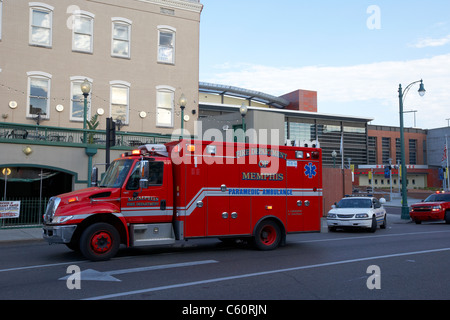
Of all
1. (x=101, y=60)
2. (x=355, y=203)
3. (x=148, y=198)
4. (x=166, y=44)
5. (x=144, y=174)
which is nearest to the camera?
(x=144, y=174)

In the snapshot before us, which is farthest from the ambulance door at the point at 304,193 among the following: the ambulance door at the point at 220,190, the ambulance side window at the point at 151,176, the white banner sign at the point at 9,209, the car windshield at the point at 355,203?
the white banner sign at the point at 9,209

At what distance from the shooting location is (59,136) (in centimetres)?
1833

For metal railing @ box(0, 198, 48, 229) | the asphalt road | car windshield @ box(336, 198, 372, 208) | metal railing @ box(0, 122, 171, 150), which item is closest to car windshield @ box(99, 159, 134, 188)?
the asphalt road

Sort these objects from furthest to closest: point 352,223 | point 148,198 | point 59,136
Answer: point 59,136 → point 352,223 → point 148,198

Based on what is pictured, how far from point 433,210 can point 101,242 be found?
18.3 metres

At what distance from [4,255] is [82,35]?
14605 mm

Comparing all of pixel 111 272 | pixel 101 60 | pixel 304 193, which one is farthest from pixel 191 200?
pixel 101 60

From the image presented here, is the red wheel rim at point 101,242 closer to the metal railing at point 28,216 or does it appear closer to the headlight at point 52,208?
the headlight at point 52,208

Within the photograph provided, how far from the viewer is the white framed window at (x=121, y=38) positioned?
23.4 meters

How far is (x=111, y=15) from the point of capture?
76.5 ft

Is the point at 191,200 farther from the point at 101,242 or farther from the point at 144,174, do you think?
the point at 101,242

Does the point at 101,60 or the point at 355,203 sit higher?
the point at 101,60
